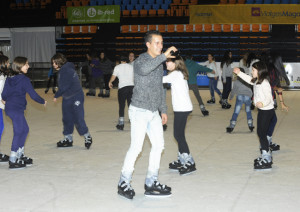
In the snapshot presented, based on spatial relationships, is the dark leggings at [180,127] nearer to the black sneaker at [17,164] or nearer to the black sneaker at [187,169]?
the black sneaker at [187,169]

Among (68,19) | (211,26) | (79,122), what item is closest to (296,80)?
(211,26)

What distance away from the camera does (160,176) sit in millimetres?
5965

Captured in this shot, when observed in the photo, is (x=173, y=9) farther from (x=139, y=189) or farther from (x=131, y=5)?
(x=139, y=189)

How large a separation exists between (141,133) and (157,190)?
628mm

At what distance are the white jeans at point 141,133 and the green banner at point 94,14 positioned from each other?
799 inches

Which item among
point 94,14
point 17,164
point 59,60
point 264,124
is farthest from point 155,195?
point 94,14

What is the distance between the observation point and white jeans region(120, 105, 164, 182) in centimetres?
485

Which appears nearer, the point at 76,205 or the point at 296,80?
the point at 76,205

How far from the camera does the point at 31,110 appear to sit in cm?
1322

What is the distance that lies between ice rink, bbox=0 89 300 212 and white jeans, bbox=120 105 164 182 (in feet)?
1.17

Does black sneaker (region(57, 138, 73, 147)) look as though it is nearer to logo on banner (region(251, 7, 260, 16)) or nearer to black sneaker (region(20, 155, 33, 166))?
black sneaker (region(20, 155, 33, 166))

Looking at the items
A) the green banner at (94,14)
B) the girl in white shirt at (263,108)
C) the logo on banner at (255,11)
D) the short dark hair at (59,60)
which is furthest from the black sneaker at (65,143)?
the green banner at (94,14)

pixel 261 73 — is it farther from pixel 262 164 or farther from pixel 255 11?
pixel 255 11

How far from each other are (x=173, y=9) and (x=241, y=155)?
18239mm
